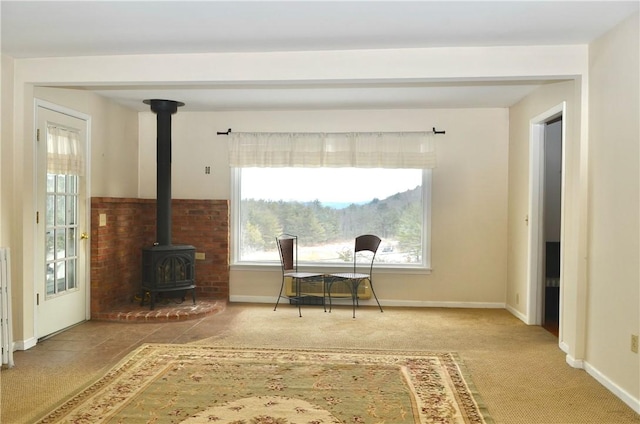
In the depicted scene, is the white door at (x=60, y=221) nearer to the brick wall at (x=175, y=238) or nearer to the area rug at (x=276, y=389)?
the brick wall at (x=175, y=238)

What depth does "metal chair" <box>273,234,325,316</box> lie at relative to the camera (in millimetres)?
6500

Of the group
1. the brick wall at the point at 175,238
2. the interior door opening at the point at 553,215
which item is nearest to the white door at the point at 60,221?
the brick wall at the point at 175,238

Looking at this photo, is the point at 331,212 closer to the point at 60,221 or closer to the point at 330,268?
the point at 330,268

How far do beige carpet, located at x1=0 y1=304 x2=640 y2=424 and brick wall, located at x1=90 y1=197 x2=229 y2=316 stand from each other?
51cm

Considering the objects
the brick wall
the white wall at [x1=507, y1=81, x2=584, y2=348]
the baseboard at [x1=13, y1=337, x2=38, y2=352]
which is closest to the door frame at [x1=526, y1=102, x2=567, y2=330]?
the white wall at [x1=507, y1=81, x2=584, y2=348]

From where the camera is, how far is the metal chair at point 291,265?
6.50 meters

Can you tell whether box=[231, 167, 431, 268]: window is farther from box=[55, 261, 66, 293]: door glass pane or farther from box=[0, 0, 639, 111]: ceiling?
box=[0, 0, 639, 111]: ceiling

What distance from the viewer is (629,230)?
3498mm

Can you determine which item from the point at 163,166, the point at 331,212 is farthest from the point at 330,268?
the point at 163,166

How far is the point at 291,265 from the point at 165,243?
148cm

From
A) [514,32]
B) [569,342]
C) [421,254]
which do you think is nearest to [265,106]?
[421,254]

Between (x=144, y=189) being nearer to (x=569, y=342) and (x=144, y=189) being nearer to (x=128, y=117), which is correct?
(x=128, y=117)

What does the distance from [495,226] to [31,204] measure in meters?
4.90

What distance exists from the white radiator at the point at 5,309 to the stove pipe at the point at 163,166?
2.11 meters
